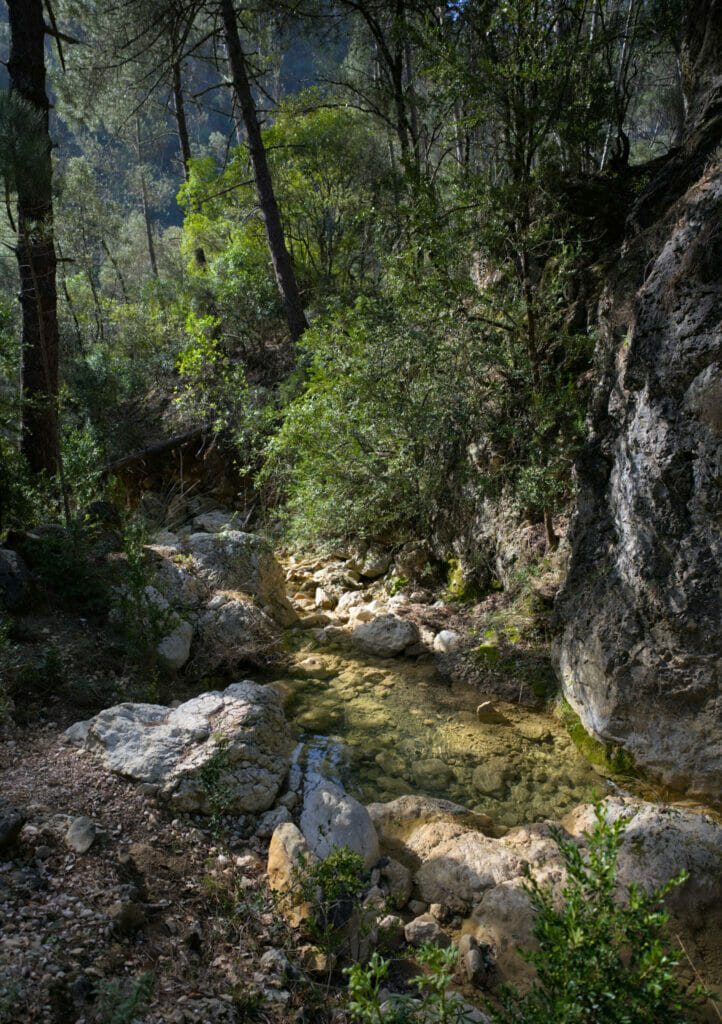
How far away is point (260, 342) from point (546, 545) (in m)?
8.01

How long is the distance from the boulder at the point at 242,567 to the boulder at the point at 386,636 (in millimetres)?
1096

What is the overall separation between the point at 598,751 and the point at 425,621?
2.31m

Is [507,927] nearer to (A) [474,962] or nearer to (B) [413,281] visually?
(A) [474,962]

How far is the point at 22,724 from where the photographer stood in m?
3.78

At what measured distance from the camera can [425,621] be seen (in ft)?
19.9

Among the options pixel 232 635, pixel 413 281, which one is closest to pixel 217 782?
pixel 232 635

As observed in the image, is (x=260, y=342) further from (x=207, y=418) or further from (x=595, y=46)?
(x=595, y=46)

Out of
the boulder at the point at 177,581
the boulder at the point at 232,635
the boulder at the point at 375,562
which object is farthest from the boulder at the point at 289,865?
the boulder at the point at 375,562

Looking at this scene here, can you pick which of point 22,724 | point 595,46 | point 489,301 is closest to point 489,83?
point 595,46

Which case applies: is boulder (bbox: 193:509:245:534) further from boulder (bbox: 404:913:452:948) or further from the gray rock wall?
boulder (bbox: 404:913:452:948)

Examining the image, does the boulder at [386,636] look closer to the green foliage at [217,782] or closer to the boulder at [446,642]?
the boulder at [446,642]

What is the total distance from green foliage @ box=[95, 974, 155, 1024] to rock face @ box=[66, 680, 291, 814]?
123 cm

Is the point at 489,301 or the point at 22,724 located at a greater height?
the point at 489,301

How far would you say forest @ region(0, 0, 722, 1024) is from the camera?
2.38 metres
